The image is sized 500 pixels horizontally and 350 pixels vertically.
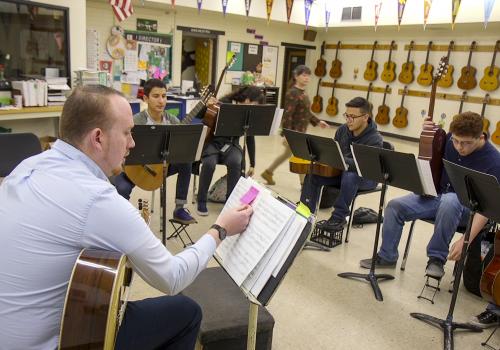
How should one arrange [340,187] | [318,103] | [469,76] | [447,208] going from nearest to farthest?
[447,208] → [340,187] → [469,76] → [318,103]

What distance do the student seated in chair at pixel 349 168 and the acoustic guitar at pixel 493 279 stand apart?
1.32m

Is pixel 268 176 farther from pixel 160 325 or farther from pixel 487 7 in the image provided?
pixel 487 7

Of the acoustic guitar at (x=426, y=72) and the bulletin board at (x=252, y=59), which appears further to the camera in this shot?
the bulletin board at (x=252, y=59)

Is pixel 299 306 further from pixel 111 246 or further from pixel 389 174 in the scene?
pixel 111 246

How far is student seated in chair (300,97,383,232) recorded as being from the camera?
3.65 m

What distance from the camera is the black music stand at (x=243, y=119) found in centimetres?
386

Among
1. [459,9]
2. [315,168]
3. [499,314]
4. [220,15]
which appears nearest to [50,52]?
[315,168]

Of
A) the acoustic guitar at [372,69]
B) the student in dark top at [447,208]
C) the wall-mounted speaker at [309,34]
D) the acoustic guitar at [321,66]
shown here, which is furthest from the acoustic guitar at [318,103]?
the student in dark top at [447,208]

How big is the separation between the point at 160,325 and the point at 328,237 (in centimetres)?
243

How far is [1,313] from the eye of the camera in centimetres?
117

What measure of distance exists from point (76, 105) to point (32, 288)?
1.76 ft

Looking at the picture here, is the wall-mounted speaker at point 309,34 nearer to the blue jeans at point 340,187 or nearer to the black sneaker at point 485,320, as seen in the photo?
the blue jeans at point 340,187

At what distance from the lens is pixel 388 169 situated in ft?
9.22

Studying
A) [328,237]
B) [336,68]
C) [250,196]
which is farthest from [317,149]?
[336,68]
